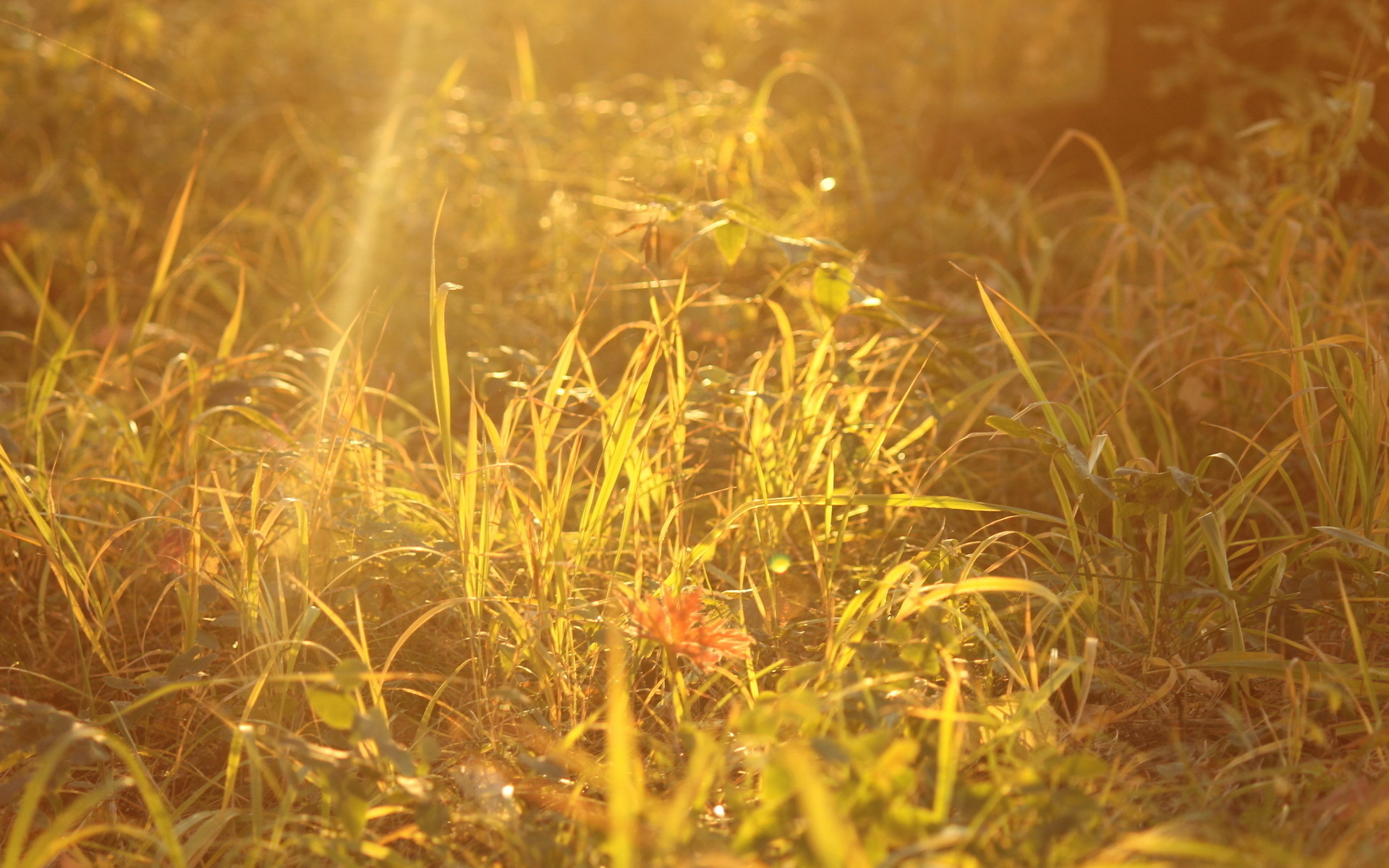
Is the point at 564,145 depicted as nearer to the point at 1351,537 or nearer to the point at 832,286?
the point at 832,286

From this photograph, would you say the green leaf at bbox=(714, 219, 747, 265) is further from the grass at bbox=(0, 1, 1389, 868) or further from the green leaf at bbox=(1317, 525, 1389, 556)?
the green leaf at bbox=(1317, 525, 1389, 556)

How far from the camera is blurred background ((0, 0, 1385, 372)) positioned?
2547mm

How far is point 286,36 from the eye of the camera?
474cm

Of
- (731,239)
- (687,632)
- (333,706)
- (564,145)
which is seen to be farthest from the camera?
(564,145)

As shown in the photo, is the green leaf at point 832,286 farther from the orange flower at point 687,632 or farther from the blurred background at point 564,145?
the orange flower at point 687,632

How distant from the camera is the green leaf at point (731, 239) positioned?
1.46 meters

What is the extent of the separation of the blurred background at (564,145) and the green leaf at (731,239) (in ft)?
0.13

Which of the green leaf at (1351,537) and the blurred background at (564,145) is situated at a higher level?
the blurred background at (564,145)

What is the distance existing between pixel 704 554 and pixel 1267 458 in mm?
683

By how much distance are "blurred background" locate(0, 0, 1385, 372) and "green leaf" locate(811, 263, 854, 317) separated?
0.31 feet

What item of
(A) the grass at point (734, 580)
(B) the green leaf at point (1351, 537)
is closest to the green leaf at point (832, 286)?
(A) the grass at point (734, 580)

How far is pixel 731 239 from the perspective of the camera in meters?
1.48

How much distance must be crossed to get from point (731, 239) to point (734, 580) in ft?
1.50

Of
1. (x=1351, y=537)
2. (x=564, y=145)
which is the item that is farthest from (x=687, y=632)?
(x=564, y=145)
